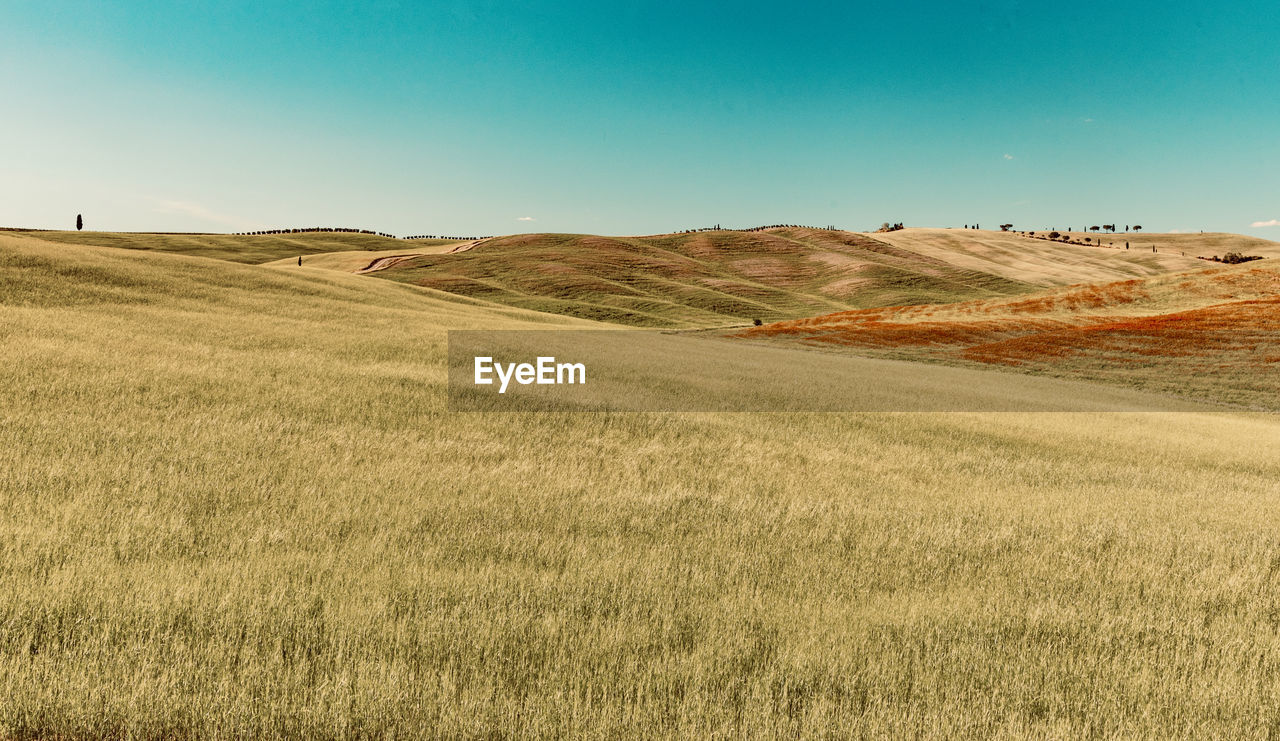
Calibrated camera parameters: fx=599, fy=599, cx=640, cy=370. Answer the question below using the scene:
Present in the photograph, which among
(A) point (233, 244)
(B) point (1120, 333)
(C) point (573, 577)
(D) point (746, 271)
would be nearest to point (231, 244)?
(A) point (233, 244)

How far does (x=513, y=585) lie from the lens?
517 cm

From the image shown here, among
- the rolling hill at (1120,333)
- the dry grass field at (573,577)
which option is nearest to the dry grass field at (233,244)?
the rolling hill at (1120,333)

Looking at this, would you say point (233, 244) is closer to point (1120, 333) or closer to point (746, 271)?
point (746, 271)

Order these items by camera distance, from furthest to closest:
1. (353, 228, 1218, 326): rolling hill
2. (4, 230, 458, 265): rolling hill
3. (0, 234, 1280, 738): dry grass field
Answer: (4, 230, 458, 265): rolling hill
(353, 228, 1218, 326): rolling hill
(0, 234, 1280, 738): dry grass field

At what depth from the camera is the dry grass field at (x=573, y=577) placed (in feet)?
12.5

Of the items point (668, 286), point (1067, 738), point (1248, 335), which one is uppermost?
point (668, 286)

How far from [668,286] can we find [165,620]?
288ft

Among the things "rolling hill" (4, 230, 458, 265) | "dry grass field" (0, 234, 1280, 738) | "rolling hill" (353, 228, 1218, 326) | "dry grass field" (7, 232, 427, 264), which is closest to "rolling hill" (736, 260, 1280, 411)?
"rolling hill" (353, 228, 1218, 326)

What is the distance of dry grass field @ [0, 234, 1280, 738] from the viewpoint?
381 centimetres

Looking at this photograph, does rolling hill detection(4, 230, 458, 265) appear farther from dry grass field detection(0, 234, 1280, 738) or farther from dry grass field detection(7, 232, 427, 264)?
dry grass field detection(0, 234, 1280, 738)

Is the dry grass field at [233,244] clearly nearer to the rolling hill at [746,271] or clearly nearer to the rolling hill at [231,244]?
the rolling hill at [231,244]

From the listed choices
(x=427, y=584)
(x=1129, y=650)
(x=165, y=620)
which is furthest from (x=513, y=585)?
(x=1129, y=650)

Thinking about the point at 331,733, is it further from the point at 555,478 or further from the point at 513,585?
the point at 555,478

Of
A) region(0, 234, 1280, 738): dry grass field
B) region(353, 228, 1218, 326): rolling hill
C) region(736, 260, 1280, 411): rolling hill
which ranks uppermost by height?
region(353, 228, 1218, 326): rolling hill
